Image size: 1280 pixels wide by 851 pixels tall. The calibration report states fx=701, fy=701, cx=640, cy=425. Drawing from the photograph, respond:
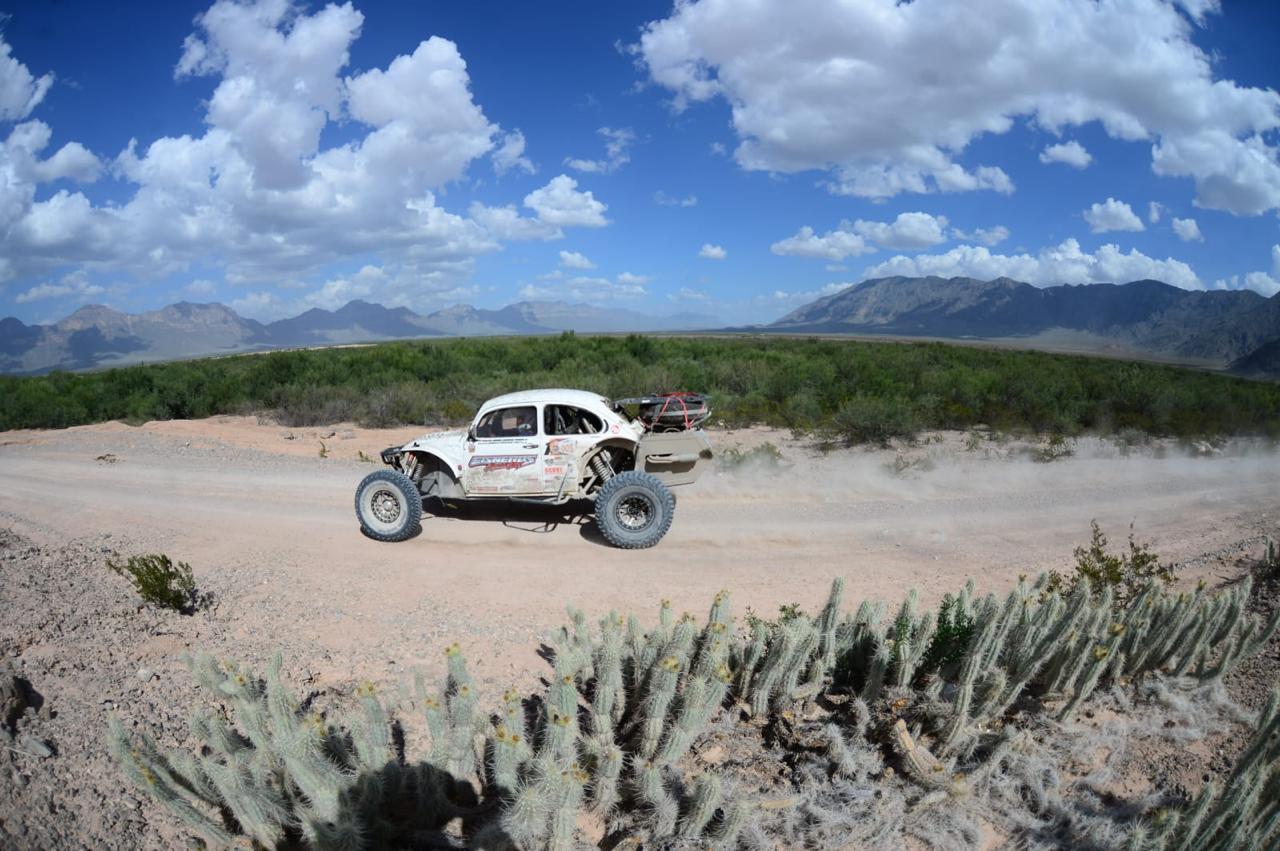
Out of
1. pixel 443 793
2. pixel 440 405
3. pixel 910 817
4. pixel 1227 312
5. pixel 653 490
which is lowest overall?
pixel 910 817

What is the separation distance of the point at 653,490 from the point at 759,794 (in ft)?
15.0

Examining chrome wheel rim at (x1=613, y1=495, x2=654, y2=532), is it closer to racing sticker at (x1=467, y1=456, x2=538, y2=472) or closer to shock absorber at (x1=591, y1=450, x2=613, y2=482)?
shock absorber at (x1=591, y1=450, x2=613, y2=482)

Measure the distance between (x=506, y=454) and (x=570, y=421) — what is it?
934 millimetres

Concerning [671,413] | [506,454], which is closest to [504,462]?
[506,454]

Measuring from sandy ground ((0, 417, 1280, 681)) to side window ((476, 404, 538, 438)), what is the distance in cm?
140

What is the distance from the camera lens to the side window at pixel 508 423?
29.9 ft

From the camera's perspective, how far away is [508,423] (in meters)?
9.20

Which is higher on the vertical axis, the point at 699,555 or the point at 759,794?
the point at 699,555

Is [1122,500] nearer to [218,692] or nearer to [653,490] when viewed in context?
[653,490]

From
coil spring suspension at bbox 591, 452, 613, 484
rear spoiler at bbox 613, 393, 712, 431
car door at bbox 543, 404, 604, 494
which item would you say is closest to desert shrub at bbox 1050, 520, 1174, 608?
rear spoiler at bbox 613, 393, 712, 431

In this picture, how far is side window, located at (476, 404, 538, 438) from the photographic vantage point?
912 cm

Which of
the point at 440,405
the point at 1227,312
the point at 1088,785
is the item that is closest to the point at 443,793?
the point at 1088,785

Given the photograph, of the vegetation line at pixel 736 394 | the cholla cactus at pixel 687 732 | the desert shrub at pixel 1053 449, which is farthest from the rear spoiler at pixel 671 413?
the desert shrub at pixel 1053 449

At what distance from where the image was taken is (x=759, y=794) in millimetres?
4441
